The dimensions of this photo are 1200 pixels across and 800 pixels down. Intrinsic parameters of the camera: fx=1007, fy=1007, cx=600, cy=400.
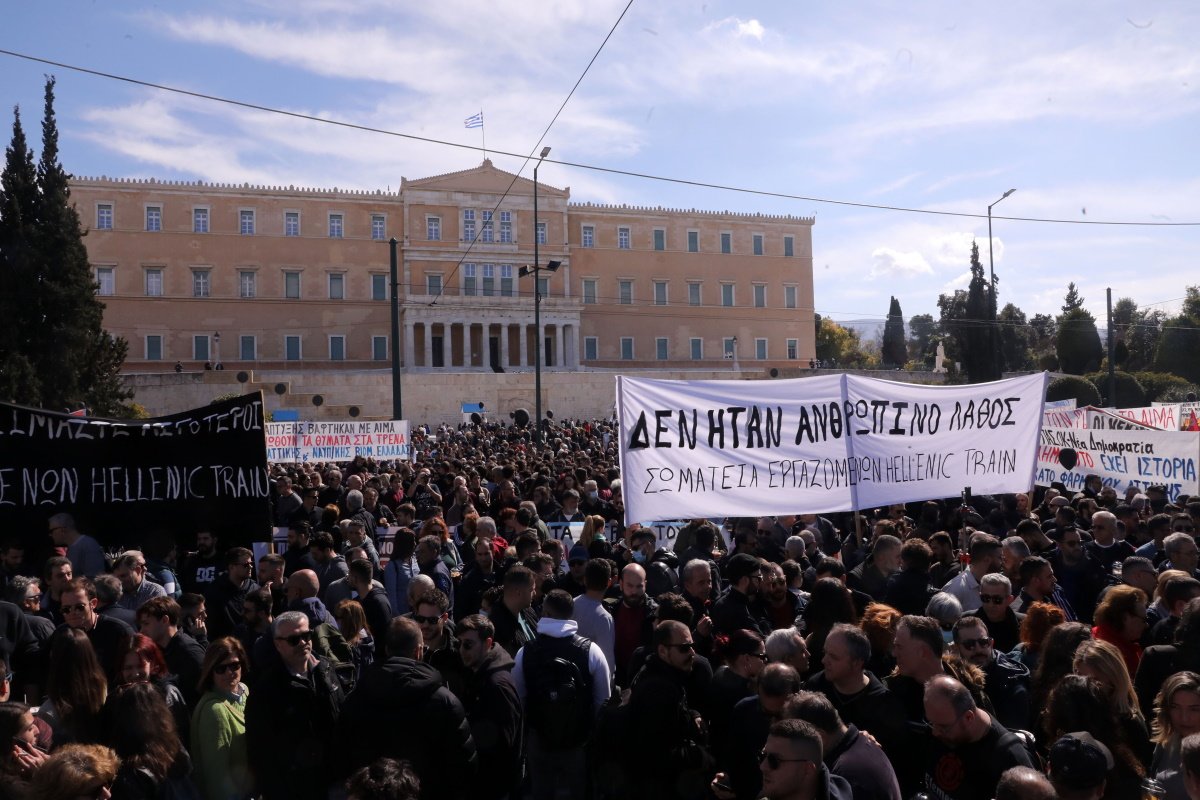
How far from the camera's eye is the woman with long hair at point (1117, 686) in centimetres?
340

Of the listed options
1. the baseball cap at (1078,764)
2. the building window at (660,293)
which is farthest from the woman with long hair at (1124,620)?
the building window at (660,293)

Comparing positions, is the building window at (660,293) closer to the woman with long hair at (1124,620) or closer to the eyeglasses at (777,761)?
the woman with long hair at (1124,620)

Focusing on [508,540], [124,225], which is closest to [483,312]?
[124,225]

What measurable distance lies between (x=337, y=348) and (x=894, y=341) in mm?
43282

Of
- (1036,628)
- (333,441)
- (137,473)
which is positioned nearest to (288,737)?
(1036,628)

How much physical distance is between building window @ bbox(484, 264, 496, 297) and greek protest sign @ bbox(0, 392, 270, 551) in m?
49.2

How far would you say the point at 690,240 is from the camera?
60750 millimetres

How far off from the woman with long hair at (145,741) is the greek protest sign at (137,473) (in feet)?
11.5

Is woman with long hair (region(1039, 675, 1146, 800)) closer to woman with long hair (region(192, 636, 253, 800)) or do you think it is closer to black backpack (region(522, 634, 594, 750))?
black backpack (region(522, 634, 594, 750))

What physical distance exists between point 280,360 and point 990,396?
49.3 meters

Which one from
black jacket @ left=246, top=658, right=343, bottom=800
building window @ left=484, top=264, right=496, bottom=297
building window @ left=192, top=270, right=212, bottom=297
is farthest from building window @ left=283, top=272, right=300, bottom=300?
black jacket @ left=246, top=658, right=343, bottom=800

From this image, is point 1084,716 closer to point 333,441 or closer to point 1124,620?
point 1124,620

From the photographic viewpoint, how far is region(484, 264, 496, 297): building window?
55875mm

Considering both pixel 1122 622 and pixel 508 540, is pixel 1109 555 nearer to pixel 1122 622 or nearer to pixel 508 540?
pixel 1122 622
